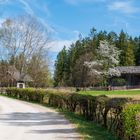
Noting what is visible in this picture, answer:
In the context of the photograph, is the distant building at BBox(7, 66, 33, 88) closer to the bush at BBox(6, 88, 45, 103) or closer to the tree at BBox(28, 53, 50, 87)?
the tree at BBox(28, 53, 50, 87)

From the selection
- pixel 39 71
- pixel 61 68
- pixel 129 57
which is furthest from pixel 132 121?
pixel 61 68

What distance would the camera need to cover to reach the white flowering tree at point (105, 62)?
309ft

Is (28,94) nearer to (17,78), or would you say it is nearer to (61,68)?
(17,78)

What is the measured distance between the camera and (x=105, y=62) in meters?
101

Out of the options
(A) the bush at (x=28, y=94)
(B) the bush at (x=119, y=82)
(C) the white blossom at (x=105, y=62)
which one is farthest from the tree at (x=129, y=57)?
(A) the bush at (x=28, y=94)

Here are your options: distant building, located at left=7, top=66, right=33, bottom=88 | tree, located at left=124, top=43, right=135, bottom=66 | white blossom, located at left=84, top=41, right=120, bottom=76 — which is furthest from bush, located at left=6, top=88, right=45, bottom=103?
tree, located at left=124, top=43, right=135, bottom=66

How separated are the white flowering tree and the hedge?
4592 cm

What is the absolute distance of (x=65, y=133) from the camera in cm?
1811

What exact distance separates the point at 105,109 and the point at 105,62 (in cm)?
8082

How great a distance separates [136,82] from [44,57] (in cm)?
2028

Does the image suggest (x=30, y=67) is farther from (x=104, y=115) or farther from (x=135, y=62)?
(x=104, y=115)

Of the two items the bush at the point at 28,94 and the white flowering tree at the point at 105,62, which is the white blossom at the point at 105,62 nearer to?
the white flowering tree at the point at 105,62

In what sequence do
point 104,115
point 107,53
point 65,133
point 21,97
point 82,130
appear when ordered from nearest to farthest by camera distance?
1. point 65,133
2. point 82,130
3. point 104,115
4. point 21,97
5. point 107,53

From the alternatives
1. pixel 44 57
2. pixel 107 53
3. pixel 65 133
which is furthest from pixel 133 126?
pixel 107 53
